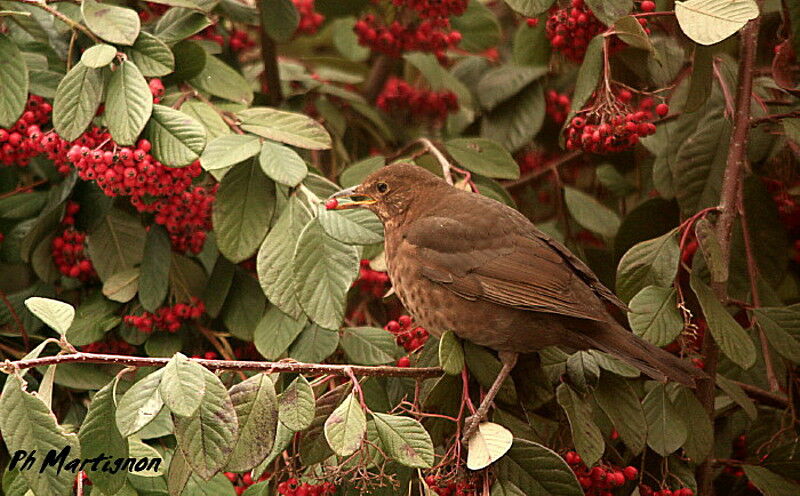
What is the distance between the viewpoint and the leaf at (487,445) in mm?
2018

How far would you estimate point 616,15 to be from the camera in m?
2.45

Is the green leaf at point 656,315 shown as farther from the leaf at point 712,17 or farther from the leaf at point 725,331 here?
the leaf at point 712,17

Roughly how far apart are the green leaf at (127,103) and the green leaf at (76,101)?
0.04 meters

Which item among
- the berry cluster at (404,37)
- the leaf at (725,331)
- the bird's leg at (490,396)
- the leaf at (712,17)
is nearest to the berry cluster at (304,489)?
the bird's leg at (490,396)

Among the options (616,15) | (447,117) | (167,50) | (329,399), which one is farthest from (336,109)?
(329,399)

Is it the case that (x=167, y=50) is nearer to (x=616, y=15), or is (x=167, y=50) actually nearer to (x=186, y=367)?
(x=186, y=367)

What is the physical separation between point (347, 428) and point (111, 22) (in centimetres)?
130

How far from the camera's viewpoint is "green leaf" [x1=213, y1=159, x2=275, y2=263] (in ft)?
8.17

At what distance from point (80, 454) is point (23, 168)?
150 centimetres

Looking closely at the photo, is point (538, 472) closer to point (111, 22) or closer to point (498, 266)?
point (498, 266)

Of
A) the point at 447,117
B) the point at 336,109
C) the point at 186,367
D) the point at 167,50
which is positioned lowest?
the point at 447,117

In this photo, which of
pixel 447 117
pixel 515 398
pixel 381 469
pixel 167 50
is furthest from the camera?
pixel 447 117

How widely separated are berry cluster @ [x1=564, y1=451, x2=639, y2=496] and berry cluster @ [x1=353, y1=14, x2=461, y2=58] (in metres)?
1.69

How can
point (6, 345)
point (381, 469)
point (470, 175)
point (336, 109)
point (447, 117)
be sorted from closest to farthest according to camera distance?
point (381, 469)
point (6, 345)
point (470, 175)
point (336, 109)
point (447, 117)
